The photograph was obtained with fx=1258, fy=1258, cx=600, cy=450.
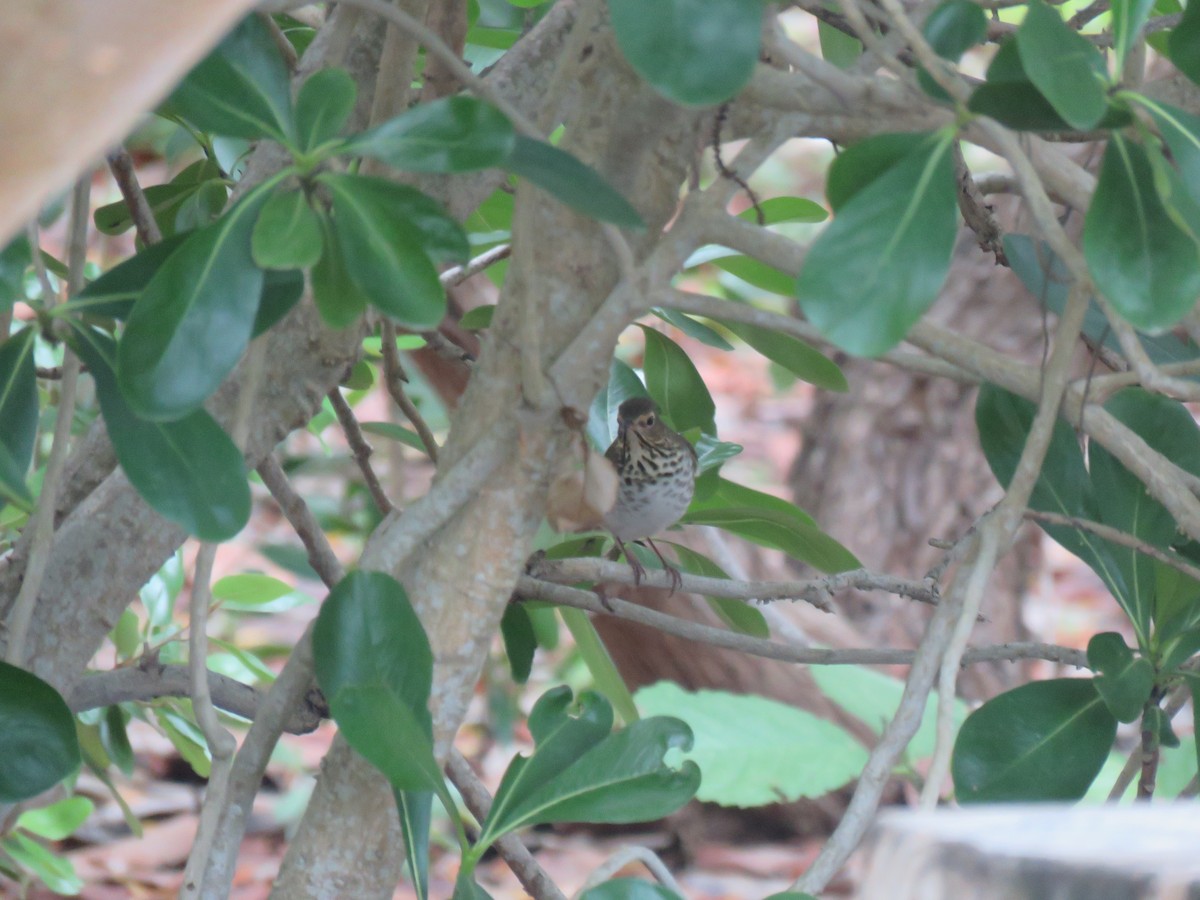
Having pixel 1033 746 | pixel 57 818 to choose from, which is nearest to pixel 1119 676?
pixel 1033 746

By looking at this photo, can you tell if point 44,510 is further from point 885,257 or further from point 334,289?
point 885,257

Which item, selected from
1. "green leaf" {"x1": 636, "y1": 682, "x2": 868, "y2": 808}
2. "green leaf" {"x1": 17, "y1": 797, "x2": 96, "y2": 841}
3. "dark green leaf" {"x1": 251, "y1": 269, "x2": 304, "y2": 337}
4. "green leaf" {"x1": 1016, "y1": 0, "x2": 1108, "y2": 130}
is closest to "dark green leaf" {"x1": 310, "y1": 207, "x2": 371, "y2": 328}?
"dark green leaf" {"x1": 251, "y1": 269, "x2": 304, "y2": 337}

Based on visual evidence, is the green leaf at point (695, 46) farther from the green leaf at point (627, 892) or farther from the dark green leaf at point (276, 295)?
the green leaf at point (627, 892)

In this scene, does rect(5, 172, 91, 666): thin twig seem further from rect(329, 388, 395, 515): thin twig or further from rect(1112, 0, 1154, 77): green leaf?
rect(1112, 0, 1154, 77): green leaf

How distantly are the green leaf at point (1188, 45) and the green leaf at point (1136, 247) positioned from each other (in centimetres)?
7

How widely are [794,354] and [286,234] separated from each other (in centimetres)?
65

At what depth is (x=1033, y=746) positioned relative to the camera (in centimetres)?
100

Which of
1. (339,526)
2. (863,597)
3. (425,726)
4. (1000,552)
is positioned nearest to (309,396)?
(425,726)

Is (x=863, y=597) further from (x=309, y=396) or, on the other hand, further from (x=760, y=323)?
(x=760, y=323)

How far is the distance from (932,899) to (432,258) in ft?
1.46

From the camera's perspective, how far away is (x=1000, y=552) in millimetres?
825

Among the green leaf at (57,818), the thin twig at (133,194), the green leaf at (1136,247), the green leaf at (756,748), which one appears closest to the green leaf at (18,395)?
the thin twig at (133,194)

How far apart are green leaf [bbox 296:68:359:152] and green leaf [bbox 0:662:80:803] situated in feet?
1.38

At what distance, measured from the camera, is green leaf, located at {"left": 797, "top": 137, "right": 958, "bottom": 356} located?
0.66m
